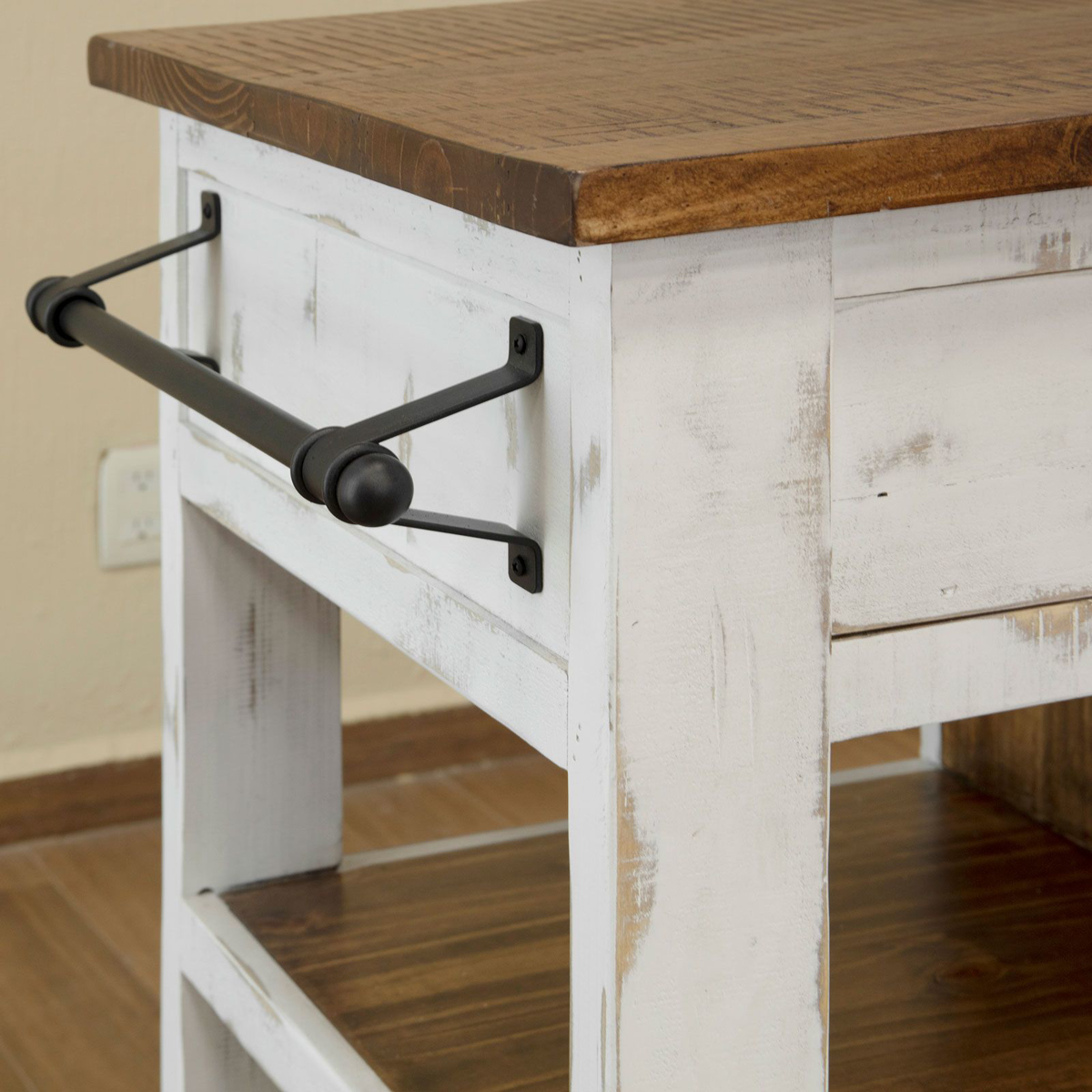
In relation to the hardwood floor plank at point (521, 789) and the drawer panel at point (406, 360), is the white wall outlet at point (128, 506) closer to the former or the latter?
the hardwood floor plank at point (521, 789)

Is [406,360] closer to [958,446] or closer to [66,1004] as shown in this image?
[958,446]

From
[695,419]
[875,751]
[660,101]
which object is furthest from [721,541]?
[875,751]

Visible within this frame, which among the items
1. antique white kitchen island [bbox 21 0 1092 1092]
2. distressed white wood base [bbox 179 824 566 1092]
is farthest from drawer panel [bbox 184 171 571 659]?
distressed white wood base [bbox 179 824 566 1092]

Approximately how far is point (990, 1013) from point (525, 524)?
0.41m

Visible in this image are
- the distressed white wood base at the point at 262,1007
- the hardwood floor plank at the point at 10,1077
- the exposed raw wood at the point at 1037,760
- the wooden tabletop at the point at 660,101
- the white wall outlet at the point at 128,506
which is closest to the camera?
the wooden tabletop at the point at 660,101

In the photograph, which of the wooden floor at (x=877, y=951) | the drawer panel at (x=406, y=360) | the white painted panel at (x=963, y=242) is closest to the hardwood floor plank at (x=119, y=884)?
the wooden floor at (x=877, y=951)

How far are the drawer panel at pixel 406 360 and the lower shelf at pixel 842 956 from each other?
24 cm

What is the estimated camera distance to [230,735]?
0.82 meters

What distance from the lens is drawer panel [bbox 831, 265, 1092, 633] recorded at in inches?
19.0

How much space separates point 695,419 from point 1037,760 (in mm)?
628

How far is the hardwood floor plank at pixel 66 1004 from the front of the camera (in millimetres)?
1220

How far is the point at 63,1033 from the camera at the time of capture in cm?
126

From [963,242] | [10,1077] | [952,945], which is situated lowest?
[10,1077]

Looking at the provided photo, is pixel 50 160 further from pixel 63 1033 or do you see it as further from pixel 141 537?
pixel 63 1033
